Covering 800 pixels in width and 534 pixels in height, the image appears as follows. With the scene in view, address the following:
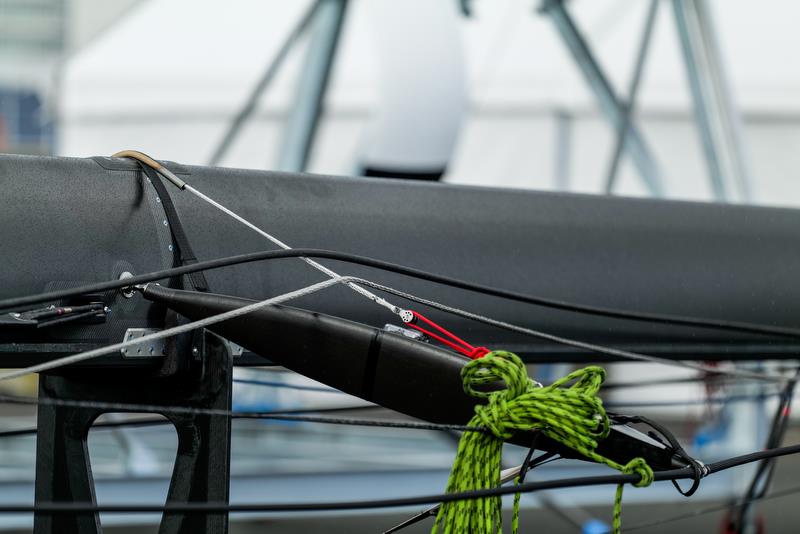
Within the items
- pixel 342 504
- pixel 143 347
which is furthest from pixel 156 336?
pixel 342 504

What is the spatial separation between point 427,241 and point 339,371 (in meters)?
0.26

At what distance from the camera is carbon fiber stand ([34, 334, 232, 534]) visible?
802 millimetres

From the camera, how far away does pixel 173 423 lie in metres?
0.82

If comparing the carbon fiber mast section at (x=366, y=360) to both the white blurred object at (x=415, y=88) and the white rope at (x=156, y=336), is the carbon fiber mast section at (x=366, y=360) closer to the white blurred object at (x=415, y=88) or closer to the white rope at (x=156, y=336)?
the white rope at (x=156, y=336)

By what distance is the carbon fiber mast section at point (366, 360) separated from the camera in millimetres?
690

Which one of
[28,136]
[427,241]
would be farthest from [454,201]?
[28,136]

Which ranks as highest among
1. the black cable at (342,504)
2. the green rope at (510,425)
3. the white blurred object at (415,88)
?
the white blurred object at (415,88)

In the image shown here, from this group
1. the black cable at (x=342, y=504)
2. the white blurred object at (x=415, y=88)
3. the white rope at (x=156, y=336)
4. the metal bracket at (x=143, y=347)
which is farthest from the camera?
the white blurred object at (x=415, y=88)

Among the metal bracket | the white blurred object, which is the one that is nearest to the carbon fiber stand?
the metal bracket

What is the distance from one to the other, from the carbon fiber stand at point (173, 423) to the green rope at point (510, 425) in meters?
0.22

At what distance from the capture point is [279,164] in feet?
7.86

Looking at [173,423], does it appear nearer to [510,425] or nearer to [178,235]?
[178,235]

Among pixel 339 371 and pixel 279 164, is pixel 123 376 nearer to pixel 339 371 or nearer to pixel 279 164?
pixel 339 371

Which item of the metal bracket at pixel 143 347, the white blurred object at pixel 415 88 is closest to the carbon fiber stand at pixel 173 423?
the metal bracket at pixel 143 347
